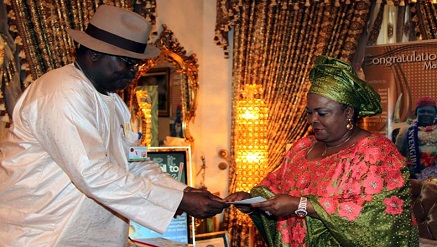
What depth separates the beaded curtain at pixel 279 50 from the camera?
620 cm

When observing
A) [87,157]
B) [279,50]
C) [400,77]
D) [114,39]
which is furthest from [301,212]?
[279,50]

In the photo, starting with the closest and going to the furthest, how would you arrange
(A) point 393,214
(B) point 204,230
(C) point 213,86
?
(A) point 393,214 → (B) point 204,230 → (C) point 213,86

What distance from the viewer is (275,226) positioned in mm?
3414

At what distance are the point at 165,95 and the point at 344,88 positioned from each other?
3067 millimetres

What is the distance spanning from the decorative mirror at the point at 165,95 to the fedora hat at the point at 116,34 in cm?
231

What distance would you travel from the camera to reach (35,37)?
4.34 m

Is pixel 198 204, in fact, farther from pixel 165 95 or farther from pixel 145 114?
pixel 165 95

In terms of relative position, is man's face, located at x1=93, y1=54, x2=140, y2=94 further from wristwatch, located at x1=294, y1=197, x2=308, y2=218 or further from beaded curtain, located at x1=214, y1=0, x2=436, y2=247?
beaded curtain, located at x1=214, y1=0, x2=436, y2=247

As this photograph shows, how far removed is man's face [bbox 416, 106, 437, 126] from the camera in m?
5.88

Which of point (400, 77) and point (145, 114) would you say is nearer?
point (145, 114)

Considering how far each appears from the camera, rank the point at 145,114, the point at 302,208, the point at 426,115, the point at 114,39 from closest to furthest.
→ 1. the point at 114,39
2. the point at 302,208
3. the point at 145,114
4. the point at 426,115

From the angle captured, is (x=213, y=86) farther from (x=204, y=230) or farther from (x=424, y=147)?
(x=424, y=147)

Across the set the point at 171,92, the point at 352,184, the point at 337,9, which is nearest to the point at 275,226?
the point at 352,184

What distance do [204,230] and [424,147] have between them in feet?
7.72
